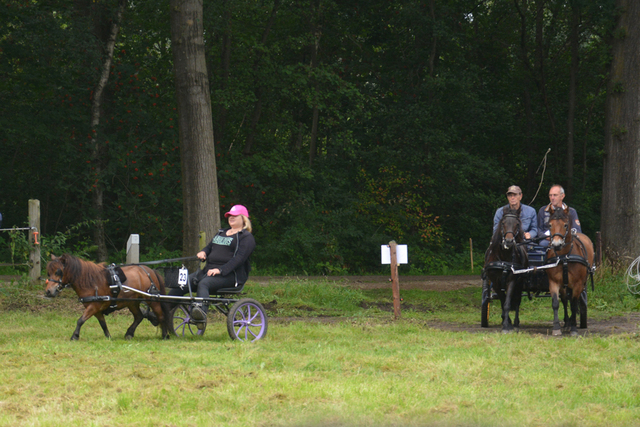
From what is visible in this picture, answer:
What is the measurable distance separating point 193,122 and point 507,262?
277 inches

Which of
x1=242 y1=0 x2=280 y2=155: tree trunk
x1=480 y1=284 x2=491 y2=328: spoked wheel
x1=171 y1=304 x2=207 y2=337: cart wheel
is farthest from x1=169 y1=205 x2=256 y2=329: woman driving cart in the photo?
x1=242 y1=0 x2=280 y2=155: tree trunk

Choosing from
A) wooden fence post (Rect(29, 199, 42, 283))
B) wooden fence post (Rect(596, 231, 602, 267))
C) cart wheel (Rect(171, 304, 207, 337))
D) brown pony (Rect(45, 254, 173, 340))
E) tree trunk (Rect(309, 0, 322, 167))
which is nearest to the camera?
brown pony (Rect(45, 254, 173, 340))

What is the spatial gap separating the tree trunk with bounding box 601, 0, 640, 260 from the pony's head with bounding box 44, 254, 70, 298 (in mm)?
13584

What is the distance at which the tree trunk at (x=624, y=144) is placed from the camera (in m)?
18.0

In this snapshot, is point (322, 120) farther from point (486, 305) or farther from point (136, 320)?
point (136, 320)

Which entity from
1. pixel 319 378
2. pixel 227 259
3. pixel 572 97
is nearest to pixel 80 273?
pixel 227 259

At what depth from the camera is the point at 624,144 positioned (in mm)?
18188

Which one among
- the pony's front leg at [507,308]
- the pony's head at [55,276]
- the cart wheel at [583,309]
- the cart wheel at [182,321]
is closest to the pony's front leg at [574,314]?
the cart wheel at [583,309]

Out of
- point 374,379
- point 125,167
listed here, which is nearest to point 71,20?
point 125,167

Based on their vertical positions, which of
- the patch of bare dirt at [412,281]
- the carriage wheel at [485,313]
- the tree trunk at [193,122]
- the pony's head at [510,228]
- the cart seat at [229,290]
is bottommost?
the patch of bare dirt at [412,281]

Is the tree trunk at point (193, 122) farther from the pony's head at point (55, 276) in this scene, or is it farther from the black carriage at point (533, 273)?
the black carriage at point (533, 273)

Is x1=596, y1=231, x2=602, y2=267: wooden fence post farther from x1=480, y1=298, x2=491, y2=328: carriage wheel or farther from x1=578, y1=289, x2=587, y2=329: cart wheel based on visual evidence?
x1=480, y1=298, x2=491, y2=328: carriage wheel

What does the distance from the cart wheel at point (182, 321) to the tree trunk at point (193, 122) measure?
4103mm

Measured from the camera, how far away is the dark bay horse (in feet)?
33.9
